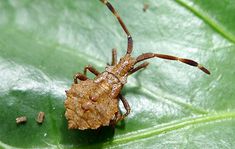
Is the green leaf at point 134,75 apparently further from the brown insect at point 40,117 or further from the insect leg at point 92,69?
the insect leg at point 92,69

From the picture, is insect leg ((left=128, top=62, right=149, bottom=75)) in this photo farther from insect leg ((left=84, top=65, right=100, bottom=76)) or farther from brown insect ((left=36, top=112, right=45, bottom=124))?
brown insect ((left=36, top=112, right=45, bottom=124))

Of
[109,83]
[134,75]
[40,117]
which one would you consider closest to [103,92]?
[109,83]

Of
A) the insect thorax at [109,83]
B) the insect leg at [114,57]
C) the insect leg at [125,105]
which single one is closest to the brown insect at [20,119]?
the insect thorax at [109,83]

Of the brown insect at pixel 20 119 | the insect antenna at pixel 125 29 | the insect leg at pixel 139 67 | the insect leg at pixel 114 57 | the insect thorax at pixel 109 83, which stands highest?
the insect antenna at pixel 125 29

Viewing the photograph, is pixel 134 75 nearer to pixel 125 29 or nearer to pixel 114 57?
pixel 114 57

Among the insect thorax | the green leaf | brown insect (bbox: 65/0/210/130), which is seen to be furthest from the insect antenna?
the insect thorax
